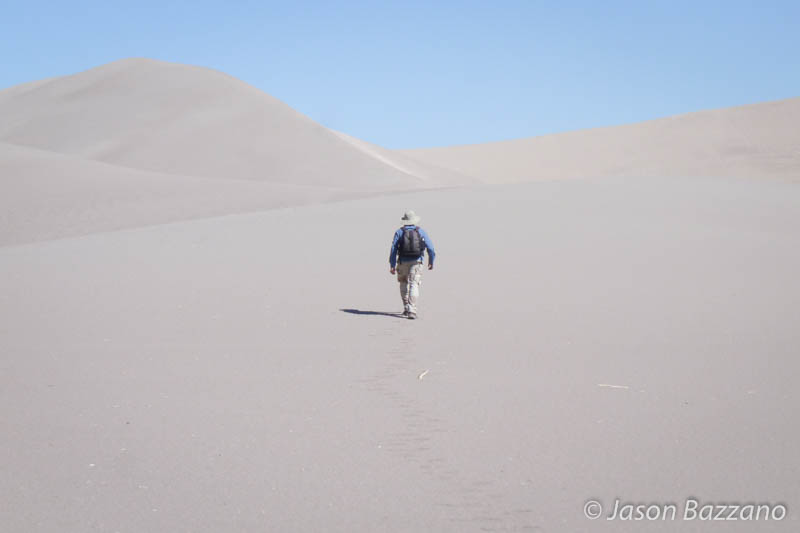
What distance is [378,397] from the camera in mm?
7223

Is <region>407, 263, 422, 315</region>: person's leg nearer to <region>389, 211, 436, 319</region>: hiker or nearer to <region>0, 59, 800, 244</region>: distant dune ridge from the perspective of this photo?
<region>389, 211, 436, 319</region>: hiker

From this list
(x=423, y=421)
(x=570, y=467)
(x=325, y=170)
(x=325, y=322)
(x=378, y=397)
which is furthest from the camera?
(x=325, y=170)

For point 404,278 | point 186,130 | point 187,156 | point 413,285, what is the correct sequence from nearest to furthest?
1. point 413,285
2. point 404,278
3. point 187,156
4. point 186,130

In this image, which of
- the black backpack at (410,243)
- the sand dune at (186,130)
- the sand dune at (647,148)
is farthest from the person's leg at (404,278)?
the sand dune at (647,148)

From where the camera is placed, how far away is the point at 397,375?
8.07m

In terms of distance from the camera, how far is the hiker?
1157cm

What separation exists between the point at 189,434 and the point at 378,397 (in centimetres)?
168

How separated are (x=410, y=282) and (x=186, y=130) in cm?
5309

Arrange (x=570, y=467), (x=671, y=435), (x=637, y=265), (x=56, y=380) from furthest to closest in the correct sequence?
(x=637, y=265) < (x=56, y=380) < (x=671, y=435) < (x=570, y=467)

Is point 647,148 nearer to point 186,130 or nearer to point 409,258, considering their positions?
point 186,130

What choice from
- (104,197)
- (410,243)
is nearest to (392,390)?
(410,243)

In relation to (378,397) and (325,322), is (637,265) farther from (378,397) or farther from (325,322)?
(378,397)

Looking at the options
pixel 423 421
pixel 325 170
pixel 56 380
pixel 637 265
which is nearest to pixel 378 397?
pixel 423 421

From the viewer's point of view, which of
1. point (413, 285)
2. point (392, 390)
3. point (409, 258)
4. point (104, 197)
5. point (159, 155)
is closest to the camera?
point (392, 390)
